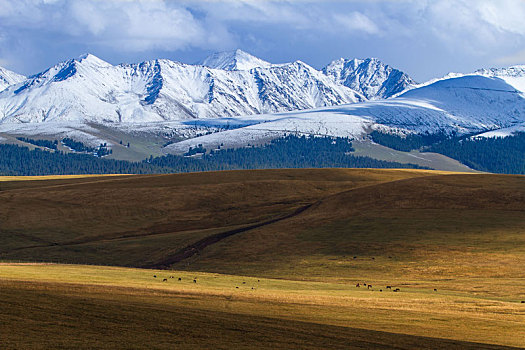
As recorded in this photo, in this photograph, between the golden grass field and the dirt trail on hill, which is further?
the dirt trail on hill

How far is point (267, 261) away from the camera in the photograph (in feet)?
258

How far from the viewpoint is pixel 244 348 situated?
29000 millimetres

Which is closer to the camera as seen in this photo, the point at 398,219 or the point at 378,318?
the point at 378,318

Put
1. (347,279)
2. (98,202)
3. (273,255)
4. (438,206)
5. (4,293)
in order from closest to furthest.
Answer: (4,293) < (347,279) < (273,255) < (438,206) < (98,202)

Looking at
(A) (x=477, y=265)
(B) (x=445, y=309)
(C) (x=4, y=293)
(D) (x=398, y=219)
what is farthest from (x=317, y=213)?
(C) (x=4, y=293)

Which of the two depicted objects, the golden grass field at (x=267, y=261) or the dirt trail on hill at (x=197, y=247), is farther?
the dirt trail on hill at (x=197, y=247)

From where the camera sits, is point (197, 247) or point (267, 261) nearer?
point (267, 261)

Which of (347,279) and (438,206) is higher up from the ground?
(438,206)

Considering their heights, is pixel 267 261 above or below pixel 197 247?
below

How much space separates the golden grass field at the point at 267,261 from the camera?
31984 millimetres

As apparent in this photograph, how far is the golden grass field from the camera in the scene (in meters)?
32.0

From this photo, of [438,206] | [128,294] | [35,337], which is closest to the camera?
[35,337]

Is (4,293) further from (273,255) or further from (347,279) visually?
(273,255)

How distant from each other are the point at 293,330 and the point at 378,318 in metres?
7.04
